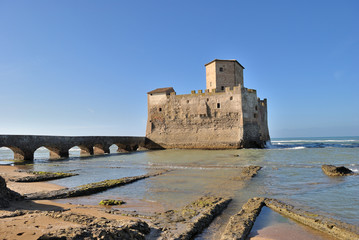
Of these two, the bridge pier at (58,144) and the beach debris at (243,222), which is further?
the bridge pier at (58,144)

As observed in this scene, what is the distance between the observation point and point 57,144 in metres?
24.1

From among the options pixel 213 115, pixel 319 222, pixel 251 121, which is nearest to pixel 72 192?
pixel 319 222

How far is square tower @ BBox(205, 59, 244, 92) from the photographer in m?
35.2

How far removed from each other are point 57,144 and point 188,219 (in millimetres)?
22785

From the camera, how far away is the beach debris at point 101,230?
3248 millimetres

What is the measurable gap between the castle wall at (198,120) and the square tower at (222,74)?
2301 millimetres

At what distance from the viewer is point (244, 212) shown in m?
5.44

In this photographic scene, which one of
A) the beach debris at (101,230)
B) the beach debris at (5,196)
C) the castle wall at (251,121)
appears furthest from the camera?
the castle wall at (251,121)

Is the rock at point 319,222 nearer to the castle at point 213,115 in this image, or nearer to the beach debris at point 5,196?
the beach debris at point 5,196

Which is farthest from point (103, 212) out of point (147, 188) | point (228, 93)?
point (228, 93)

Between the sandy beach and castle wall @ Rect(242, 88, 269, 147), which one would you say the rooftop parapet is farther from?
the sandy beach

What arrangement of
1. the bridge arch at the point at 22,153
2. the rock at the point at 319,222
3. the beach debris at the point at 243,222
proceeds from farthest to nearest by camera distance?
the bridge arch at the point at 22,153 < the rock at the point at 319,222 < the beach debris at the point at 243,222

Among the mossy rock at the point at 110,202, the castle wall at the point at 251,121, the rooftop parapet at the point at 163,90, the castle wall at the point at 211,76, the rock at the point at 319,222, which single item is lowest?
the rock at the point at 319,222

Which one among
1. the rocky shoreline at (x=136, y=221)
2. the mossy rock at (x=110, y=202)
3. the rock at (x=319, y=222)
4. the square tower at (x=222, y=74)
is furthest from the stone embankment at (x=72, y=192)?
the square tower at (x=222, y=74)
